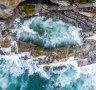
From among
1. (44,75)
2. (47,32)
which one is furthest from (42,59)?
(47,32)

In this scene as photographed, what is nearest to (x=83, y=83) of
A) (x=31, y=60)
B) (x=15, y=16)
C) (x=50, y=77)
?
(x=50, y=77)

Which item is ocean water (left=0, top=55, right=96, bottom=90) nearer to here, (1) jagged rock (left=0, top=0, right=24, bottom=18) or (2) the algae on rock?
(1) jagged rock (left=0, top=0, right=24, bottom=18)

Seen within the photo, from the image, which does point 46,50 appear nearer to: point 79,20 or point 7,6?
point 79,20

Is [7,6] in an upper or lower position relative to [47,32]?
upper

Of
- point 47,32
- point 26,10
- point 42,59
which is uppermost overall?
point 26,10

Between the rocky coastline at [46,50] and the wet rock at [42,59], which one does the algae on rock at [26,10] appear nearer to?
the rocky coastline at [46,50]

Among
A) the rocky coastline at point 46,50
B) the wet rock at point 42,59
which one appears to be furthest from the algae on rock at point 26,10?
the wet rock at point 42,59
